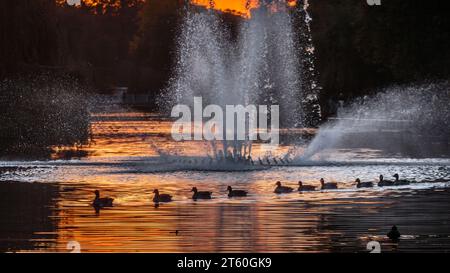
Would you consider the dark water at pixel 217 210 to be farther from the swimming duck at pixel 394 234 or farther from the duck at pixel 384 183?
the duck at pixel 384 183

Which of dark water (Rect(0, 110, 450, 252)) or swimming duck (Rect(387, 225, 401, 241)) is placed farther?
swimming duck (Rect(387, 225, 401, 241))

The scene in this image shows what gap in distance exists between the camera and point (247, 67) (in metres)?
53.3

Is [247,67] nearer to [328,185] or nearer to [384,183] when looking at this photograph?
[384,183]

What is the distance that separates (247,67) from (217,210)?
29019 mm

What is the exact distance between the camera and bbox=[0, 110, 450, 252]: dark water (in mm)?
19656

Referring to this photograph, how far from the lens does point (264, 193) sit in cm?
2802

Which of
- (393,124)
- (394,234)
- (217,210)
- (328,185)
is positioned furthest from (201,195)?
(393,124)

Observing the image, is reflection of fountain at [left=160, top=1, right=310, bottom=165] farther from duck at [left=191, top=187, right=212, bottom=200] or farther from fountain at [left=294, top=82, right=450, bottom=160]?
duck at [left=191, top=187, right=212, bottom=200]

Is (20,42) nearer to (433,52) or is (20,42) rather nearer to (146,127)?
(433,52)

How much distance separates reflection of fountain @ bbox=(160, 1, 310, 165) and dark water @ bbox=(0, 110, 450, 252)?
4.57 metres

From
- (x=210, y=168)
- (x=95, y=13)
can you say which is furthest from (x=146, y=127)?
(x=95, y=13)

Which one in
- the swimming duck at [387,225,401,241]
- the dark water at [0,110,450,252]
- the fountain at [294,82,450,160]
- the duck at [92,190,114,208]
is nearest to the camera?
the dark water at [0,110,450,252]

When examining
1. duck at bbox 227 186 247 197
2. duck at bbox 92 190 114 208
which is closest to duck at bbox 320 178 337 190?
duck at bbox 227 186 247 197

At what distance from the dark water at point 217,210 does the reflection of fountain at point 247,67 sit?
15.0 ft
